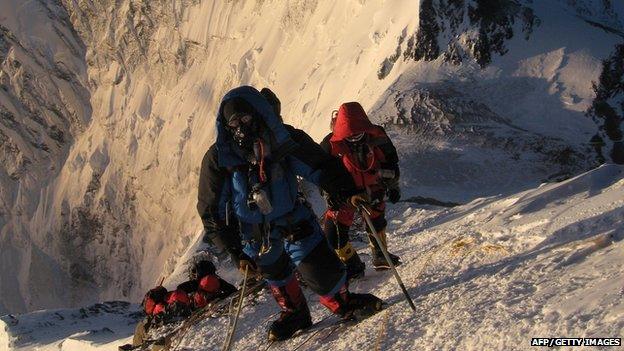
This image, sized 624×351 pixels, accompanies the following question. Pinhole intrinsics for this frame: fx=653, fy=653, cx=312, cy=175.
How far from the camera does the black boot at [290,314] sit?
535cm

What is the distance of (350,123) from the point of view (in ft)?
21.1

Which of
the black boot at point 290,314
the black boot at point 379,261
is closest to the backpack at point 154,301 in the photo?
the black boot at point 290,314

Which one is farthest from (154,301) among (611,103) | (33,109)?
(33,109)

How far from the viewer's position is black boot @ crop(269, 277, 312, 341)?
535cm

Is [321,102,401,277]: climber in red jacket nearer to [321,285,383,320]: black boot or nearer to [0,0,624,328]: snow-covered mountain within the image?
[321,285,383,320]: black boot

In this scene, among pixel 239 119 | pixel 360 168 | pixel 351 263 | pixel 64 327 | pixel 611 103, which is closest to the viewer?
pixel 239 119

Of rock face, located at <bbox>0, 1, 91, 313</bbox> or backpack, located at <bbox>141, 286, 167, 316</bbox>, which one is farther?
rock face, located at <bbox>0, 1, 91, 313</bbox>

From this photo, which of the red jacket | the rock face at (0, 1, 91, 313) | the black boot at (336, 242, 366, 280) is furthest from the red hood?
→ the rock face at (0, 1, 91, 313)

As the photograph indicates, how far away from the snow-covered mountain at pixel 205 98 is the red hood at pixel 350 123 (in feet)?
20.9

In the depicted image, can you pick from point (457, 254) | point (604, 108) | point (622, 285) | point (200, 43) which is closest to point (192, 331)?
point (457, 254)

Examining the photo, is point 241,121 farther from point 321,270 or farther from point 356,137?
point 356,137

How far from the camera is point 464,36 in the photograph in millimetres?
17688

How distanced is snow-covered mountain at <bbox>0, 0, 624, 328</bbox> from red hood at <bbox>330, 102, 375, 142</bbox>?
20.9 ft

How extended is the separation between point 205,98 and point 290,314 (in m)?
33.7
